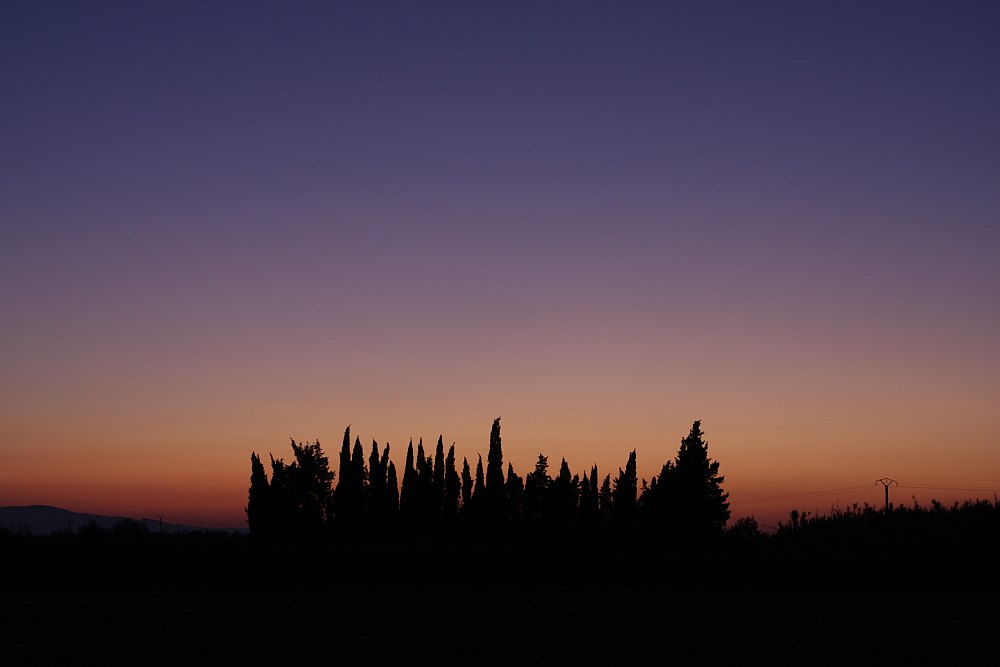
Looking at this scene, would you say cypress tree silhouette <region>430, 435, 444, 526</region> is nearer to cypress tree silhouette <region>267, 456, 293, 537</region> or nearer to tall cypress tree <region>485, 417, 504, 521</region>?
tall cypress tree <region>485, 417, 504, 521</region>

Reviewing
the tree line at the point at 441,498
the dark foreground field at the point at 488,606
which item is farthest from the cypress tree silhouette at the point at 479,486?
the dark foreground field at the point at 488,606

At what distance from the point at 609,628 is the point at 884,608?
898 centimetres

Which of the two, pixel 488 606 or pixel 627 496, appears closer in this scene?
pixel 488 606

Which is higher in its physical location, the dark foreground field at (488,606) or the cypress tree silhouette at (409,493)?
Result: the cypress tree silhouette at (409,493)

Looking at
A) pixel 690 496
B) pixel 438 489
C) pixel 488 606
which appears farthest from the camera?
pixel 438 489

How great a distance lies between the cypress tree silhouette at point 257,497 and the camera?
70.0 meters

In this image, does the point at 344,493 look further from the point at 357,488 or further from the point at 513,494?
the point at 513,494

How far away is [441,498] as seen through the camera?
244 ft

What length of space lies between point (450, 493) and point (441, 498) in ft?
2.48

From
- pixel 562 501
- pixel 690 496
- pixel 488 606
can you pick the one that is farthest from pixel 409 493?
pixel 488 606

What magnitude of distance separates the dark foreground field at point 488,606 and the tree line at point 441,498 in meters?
27.8

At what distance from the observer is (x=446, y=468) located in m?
74.9

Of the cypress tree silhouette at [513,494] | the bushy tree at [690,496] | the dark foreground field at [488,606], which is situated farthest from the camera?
the cypress tree silhouette at [513,494]

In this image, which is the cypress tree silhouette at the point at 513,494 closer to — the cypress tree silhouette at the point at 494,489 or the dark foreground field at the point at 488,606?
the cypress tree silhouette at the point at 494,489
